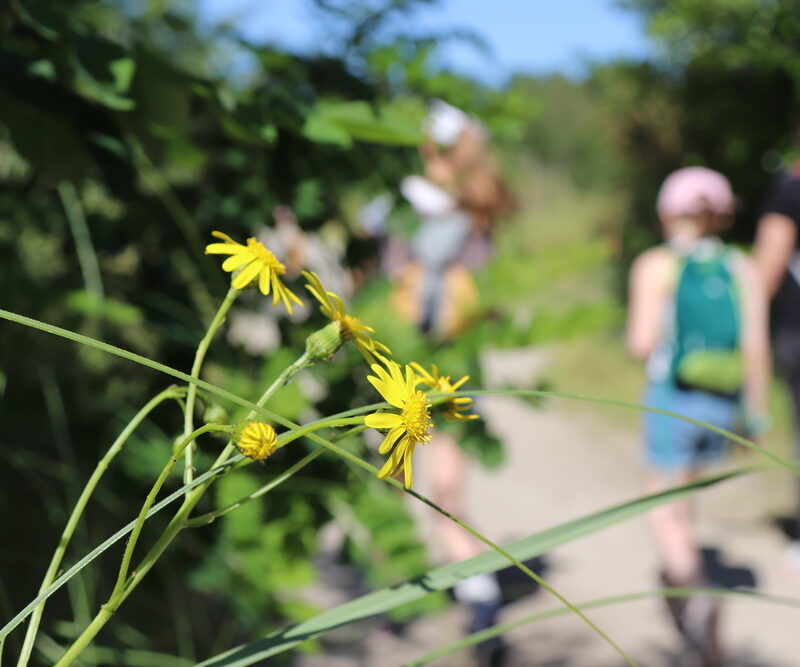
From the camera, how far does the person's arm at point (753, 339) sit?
8.73 ft

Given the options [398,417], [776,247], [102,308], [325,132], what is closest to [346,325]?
[398,417]

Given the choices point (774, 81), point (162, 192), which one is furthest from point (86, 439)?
point (774, 81)

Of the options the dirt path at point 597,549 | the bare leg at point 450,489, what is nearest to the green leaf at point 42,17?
the dirt path at point 597,549

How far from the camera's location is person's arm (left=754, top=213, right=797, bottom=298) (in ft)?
9.68

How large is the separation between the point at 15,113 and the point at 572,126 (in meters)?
18.1

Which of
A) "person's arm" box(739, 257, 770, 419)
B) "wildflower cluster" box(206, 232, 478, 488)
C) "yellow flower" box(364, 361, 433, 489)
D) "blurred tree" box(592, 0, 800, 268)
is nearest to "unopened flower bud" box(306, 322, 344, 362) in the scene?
"wildflower cluster" box(206, 232, 478, 488)

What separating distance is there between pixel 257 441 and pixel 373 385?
95mm

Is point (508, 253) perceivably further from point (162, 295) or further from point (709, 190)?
point (709, 190)

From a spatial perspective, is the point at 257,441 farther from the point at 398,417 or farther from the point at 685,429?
the point at 685,429

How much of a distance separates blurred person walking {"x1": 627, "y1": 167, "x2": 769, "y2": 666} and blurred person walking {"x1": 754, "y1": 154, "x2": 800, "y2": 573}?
0.82 feet

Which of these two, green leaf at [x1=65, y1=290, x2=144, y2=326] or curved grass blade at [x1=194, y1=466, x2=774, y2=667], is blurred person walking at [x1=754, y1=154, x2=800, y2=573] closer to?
green leaf at [x1=65, y1=290, x2=144, y2=326]

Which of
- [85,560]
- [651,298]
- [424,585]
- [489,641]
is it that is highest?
[651,298]

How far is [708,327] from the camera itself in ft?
8.61

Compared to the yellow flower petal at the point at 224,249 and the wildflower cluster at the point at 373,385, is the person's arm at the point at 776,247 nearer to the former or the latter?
the wildflower cluster at the point at 373,385
